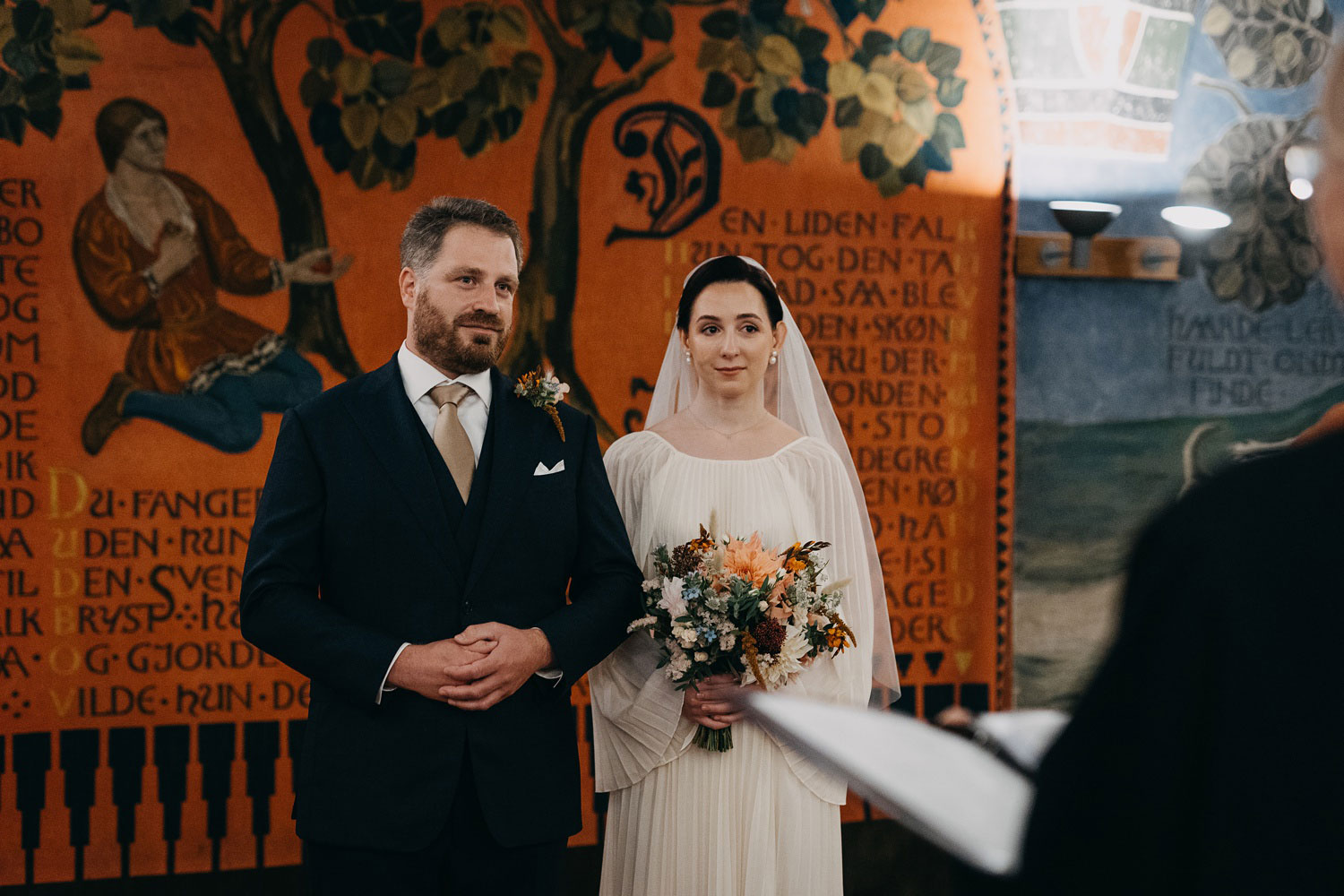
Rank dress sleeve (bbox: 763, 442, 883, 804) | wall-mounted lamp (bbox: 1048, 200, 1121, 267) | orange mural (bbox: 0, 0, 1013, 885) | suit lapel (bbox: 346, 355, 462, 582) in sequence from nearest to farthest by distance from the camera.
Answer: suit lapel (bbox: 346, 355, 462, 582), dress sleeve (bbox: 763, 442, 883, 804), orange mural (bbox: 0, 0, 1013, 885), wall-mounted lamp (bbox: 1048, 200, 1121, 267)

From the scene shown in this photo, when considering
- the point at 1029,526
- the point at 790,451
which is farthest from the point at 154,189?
the point at 1029,526

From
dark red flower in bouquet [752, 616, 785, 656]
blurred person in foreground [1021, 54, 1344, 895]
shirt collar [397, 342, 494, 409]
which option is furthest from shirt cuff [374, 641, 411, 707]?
blurred person in foreground [1021, 54, 1344, 895]

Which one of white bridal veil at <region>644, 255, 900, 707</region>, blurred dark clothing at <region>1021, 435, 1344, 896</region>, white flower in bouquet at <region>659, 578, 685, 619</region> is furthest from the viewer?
white bridal veil at <region>644, 255, 900, 707</region>

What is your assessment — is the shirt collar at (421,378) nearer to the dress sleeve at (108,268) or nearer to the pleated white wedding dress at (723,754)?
the pleated white wedding dress at (723,754)

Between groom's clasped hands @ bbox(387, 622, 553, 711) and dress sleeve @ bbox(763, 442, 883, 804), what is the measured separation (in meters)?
0.93

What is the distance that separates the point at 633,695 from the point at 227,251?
235 cm

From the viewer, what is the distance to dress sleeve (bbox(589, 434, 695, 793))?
9.19 ft

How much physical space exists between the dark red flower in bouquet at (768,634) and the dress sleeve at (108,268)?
2.66 metres

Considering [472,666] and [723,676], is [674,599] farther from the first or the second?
[472,666]

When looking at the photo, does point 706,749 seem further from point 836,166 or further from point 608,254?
point 836,166

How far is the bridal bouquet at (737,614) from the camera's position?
2639 mm

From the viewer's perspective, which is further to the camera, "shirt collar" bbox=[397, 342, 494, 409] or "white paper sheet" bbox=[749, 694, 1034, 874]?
"shirt collar" bbox=[397, 342, 494, 409]

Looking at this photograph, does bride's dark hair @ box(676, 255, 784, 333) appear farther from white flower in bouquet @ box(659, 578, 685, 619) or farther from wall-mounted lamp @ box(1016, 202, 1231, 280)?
wall-mounted lamp @ box(1016, 202, 1231, 280)

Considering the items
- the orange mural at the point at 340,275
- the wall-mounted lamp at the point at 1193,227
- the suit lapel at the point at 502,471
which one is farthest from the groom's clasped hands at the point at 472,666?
the wall-mounted lamp at the point at 1193,227
